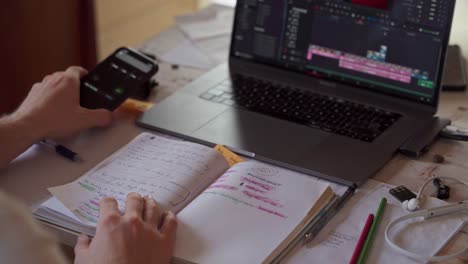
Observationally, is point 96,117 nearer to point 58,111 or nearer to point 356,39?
point 58,111

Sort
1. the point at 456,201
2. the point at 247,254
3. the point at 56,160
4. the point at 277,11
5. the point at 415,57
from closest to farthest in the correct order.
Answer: the point at 247,254 < the point at 456,201 < the point at 56,160 < the point at 415,57 < the point at 277,11

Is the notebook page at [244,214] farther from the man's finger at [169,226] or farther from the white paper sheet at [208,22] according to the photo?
the white paper sheet at [208,22]

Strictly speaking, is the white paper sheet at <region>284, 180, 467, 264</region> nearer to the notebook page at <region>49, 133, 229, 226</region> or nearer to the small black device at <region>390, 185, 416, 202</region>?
the small black device at <region>390, 185, 416, 202</region>

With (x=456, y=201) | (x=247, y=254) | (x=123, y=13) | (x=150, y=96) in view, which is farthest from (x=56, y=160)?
(x=123, y=13)

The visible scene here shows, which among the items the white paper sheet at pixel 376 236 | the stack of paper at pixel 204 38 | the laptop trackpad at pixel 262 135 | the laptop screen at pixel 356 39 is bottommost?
the white paper sheet at pixel 376 236

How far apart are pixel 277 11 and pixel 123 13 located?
5.31 feet

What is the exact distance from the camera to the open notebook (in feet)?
3.64

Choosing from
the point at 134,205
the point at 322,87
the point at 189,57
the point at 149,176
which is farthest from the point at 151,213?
the point at 189,57

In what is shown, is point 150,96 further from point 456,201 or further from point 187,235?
point 456,201

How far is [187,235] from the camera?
113cm

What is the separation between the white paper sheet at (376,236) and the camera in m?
1.11

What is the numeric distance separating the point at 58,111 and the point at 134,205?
0.34m

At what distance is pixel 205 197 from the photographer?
1205 mm

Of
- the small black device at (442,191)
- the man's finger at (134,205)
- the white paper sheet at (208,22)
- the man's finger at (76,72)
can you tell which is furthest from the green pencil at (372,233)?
the white paper sheet at (208,22)
